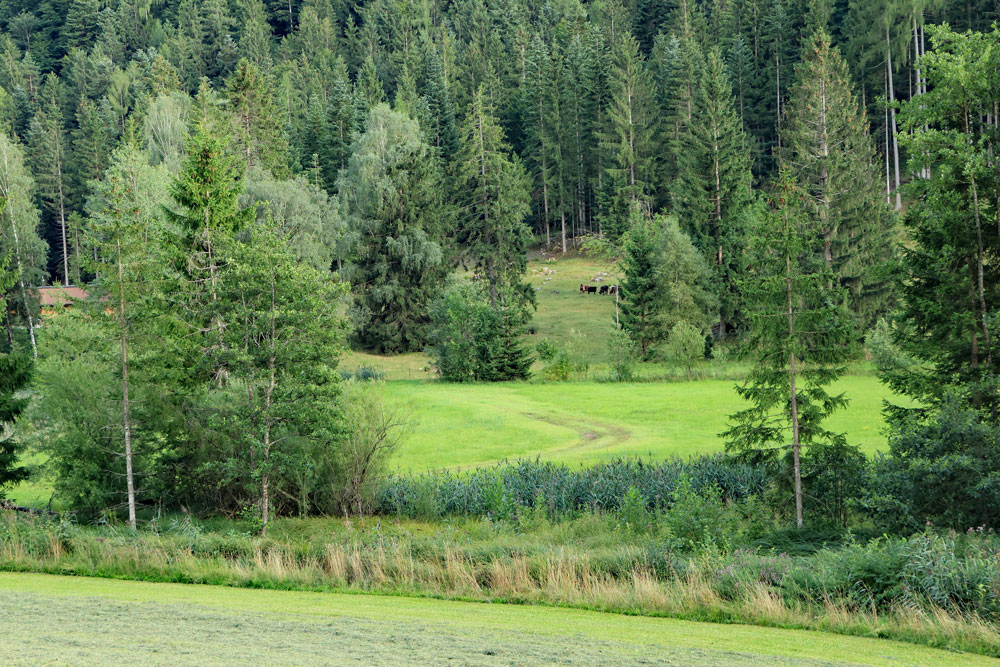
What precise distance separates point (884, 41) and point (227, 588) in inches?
2993

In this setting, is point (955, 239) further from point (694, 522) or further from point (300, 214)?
point (300, 214)

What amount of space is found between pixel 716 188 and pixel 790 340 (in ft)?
164

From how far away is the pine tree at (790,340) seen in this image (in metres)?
20.2

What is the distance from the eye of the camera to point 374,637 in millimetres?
11492

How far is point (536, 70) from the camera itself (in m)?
100

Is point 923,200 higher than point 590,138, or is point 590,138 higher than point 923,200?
point 590,138

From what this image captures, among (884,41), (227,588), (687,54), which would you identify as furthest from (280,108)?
(227,588)

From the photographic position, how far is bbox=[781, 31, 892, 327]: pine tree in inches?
2272

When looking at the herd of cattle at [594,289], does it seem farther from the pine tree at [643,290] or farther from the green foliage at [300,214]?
the green foliage at [300,214]

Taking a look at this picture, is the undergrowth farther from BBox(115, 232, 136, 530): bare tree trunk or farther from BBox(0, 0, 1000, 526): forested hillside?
BBox(0, 0, 1000, 526): forested hillside

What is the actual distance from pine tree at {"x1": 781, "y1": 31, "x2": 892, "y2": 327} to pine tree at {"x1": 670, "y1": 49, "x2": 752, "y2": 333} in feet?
17.1

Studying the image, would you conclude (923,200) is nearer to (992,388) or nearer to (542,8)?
(992,388)

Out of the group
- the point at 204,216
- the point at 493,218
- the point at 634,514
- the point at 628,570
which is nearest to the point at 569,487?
the point at 634,514

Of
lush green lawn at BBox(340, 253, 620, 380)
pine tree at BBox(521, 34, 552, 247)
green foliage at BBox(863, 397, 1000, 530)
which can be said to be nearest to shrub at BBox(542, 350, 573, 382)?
lush green lawn at BBox(340, 253, 620, 380)
